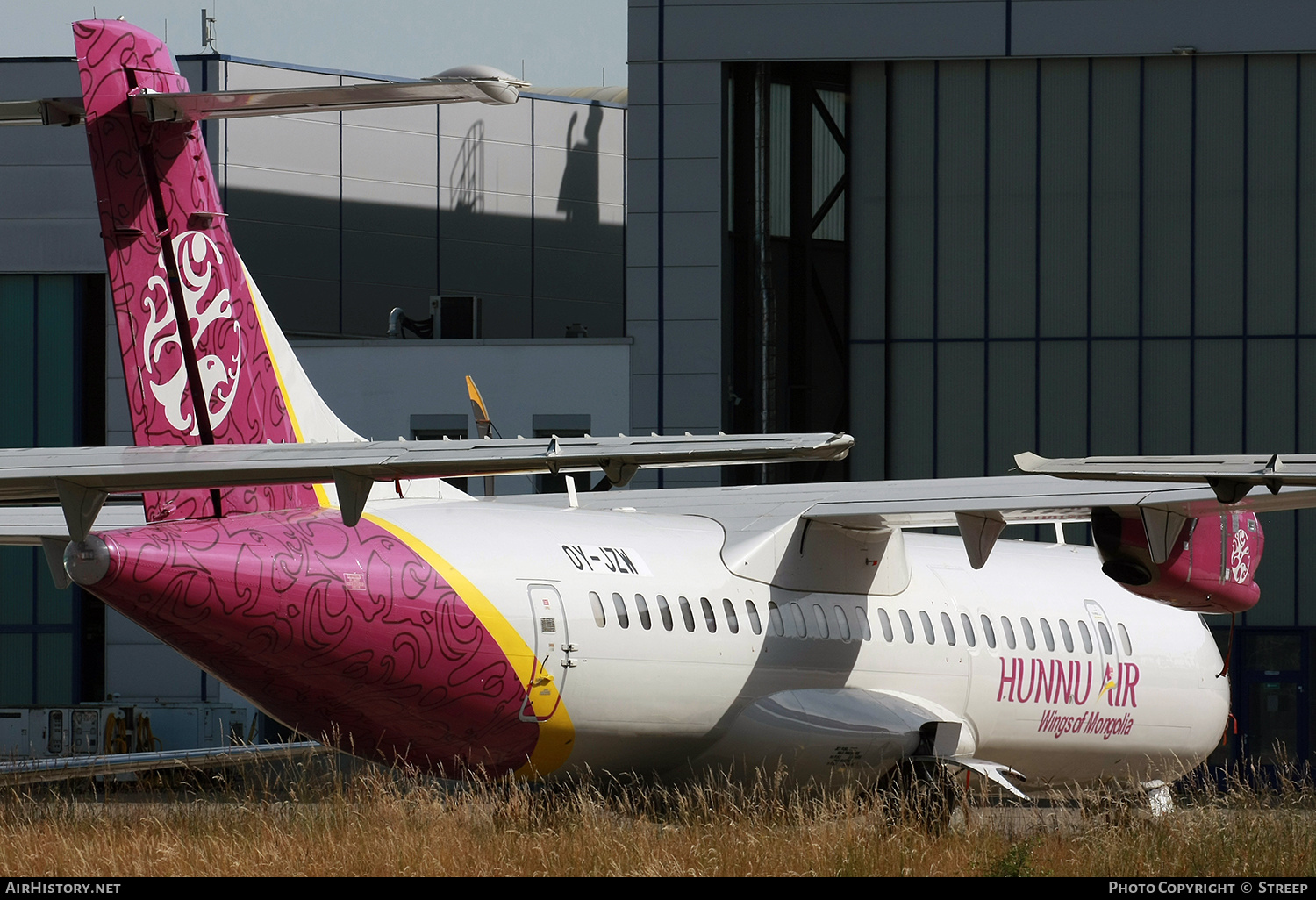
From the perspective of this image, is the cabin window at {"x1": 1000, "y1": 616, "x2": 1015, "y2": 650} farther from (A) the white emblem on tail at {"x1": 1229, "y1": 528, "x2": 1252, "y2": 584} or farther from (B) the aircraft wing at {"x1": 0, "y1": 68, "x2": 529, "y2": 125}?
(B) the aircraft wing at {"x1": 0, "y1": 68, "x2": 529, "y2": 125}

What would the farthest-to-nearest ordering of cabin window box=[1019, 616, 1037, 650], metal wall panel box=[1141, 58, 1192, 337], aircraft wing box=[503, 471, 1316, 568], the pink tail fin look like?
metal wall panel box=[1141, 58, 1192, 337] < cabin window box=[1019, 616, 1037, 650] < aircraft wing box=[503, 471, 1316, 568] < the pink tail fin

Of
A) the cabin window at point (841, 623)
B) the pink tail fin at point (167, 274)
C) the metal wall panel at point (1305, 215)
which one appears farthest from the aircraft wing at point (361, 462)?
the metal wall panel at point (1305, 215)

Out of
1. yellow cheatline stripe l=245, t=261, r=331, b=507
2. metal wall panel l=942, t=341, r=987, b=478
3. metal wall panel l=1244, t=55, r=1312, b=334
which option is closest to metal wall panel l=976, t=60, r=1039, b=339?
metal wall panel l=942, t=341, r=987, b=478

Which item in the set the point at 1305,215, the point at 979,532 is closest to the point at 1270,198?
the point at 1305,215

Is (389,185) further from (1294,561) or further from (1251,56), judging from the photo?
(1294,561)

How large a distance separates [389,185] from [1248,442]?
17250mm

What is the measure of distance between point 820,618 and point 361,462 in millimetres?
7945

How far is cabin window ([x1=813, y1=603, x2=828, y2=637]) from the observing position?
47.5 feet

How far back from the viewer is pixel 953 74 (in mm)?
27938

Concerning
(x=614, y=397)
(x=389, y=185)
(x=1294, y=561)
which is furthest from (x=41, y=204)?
(x=1294, y=561)

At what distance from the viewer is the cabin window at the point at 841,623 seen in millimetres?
14641

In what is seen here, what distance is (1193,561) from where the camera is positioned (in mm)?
14430

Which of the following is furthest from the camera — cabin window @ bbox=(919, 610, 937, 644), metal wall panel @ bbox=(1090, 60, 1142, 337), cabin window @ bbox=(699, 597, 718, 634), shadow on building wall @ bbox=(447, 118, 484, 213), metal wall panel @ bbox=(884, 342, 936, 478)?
shadow on building wall @ bbox=(447, 118, 484, 213)

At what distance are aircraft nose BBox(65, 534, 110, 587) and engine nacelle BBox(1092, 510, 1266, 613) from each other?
8.21m
